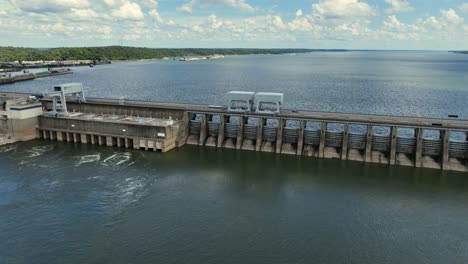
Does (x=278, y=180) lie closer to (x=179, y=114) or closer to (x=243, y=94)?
(x=243, y=94)

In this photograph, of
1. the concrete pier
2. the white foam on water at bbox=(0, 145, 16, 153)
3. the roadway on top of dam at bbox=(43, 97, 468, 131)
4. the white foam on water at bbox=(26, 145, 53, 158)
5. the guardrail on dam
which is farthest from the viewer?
the white foam on water at bbox=(0, 145, 16, 153)

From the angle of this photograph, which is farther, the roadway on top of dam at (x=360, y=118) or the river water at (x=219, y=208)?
the roadway on top of dam at (x=360, y=118)

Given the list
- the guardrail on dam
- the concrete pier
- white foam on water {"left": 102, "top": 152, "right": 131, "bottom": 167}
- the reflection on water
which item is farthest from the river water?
the concrete pier

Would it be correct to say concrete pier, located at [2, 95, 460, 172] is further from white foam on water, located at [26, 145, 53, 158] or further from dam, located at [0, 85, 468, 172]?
white foam on water, located at [26, 145, 53, 158]

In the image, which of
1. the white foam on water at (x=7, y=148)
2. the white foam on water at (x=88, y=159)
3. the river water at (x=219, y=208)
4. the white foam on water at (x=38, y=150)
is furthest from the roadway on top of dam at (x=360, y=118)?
the white foam on water at (x=7, y=148)

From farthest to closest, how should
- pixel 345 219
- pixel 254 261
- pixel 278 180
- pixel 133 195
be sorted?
pixel 278 180 < pixel 133 195 < pixel 345 219 < pixel 254 261

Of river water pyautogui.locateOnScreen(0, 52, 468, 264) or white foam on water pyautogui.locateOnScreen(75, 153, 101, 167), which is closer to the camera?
river water pyautogui.locateOnScreen(0, 52, 468, 264)

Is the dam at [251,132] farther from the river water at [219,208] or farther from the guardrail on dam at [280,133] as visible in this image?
the river water at [219,208]

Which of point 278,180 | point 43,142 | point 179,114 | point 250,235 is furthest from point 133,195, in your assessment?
point 43,142
